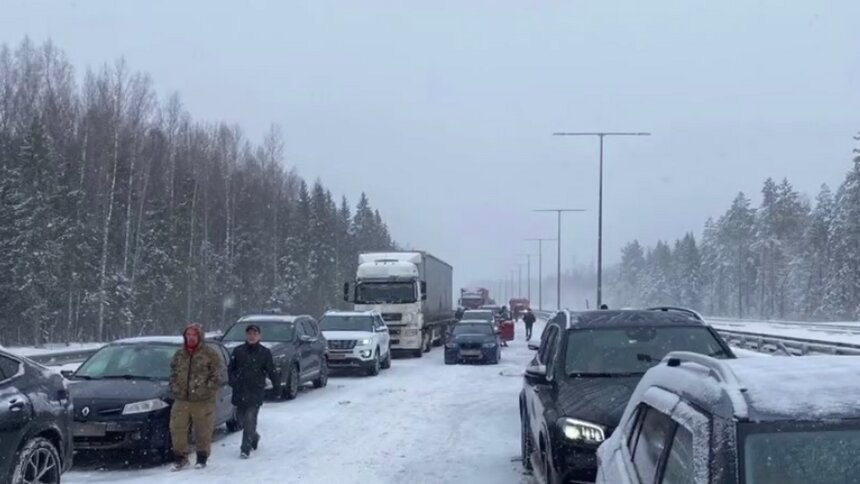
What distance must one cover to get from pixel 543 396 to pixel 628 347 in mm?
1081

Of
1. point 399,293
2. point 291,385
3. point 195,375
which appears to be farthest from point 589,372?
point 399,293

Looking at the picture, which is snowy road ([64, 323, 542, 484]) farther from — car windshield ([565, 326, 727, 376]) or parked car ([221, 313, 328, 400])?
car windshield ([565, 326, 727, 376])

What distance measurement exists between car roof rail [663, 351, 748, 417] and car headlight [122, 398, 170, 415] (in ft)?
27.9

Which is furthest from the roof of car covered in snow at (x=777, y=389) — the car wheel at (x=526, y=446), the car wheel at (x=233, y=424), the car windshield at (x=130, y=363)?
the car wheel at (x=233, y=424)

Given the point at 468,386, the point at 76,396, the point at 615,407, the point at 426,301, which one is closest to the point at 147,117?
the point at 426,301

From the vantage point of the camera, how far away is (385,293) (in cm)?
3541

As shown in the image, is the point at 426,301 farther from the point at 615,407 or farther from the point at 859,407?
the point at 859,407

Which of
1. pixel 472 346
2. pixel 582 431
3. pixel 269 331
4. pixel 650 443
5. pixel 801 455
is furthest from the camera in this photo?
pixel 472 346

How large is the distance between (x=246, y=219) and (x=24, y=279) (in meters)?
27.7

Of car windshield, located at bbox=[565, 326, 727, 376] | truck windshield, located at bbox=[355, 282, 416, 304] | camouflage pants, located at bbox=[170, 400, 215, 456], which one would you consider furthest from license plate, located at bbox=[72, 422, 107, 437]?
truck windshield, located at bbox=[355, 282, 416, 304]

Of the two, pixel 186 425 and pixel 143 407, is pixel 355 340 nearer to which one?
pixel 143 407

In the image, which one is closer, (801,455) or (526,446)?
(801,455)

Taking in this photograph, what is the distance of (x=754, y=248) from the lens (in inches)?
3898

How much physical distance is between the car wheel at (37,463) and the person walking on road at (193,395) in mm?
2404
